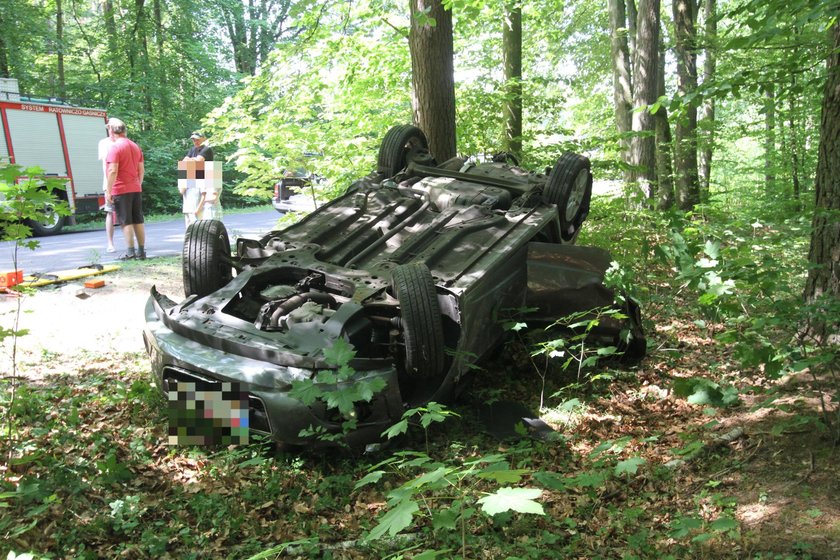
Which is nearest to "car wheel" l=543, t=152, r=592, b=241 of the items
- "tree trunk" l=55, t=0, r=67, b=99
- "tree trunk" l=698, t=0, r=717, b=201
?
"tree trunk" l=698, t=0, r=717, b=201

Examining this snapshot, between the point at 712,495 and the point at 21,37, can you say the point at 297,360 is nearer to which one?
the point at 712,495

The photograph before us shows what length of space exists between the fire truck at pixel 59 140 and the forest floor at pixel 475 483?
43.4 feet

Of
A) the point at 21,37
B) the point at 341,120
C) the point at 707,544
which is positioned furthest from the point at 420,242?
the point at 21,37

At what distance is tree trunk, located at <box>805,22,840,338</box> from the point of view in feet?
13.7

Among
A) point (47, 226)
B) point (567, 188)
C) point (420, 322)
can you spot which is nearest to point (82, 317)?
point (420, 322)

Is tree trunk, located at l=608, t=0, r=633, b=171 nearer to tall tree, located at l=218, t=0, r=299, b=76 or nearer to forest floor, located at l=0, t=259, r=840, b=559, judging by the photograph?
forest floor, located at l=0, t=259, r=840, b=559

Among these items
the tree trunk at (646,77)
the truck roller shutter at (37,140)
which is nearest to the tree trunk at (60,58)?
the truck roller shutter at (37,140)

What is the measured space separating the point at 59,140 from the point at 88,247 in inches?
304

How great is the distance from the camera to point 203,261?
520cm

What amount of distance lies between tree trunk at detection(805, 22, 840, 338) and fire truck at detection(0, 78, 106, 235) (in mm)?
15631

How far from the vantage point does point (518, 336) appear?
554 cm

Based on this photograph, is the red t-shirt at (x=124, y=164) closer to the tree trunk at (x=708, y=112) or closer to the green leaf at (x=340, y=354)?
the green leaf at (x=340, y=354)

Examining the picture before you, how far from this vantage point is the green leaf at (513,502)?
67.7 inches

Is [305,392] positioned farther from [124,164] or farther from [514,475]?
[124,164]
